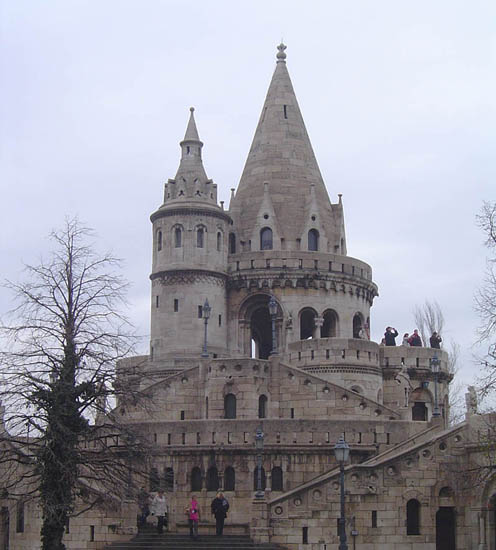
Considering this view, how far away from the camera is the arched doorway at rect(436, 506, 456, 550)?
1432 inches

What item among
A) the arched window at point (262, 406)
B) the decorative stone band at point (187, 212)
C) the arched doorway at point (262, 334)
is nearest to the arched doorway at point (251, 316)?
the arched doorway at point (262, 334)

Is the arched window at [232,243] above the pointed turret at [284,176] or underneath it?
underneath

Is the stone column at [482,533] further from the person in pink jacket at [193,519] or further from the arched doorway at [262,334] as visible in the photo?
the arched doorway at [262,334]

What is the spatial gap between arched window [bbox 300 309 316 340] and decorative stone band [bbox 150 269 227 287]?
472cm

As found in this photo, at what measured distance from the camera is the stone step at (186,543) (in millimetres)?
35463

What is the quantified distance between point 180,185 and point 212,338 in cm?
706

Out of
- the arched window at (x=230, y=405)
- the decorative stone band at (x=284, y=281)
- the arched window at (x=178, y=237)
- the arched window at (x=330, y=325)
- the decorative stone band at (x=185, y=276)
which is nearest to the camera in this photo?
the arched window at (x=230, y=405)

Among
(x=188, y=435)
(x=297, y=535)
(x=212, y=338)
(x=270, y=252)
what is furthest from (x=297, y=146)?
(x=297, y=535)

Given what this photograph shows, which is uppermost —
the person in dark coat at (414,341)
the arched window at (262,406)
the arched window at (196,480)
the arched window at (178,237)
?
the arched window at (178,237)

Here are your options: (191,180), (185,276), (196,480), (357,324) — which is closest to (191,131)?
(191,180)

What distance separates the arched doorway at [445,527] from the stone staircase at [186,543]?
5.14m

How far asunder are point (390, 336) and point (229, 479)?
627 inches

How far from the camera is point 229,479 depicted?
39.7 m

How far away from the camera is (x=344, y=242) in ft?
188
